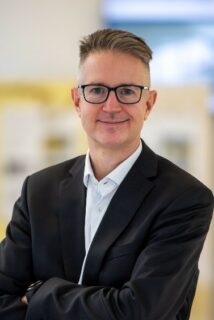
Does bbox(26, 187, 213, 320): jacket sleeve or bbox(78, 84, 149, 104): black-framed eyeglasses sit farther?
bbox(78, 84, 149, 104): black-framed eyeglasses

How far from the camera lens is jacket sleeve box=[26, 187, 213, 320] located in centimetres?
155

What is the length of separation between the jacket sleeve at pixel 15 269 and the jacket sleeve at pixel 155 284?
0.31 feet

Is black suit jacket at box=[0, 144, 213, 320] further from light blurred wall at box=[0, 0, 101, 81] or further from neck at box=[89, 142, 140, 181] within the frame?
light blurred wall at box=[0, 0, 101, 81]

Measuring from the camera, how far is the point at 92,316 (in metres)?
1.56

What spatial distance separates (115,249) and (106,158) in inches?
12.7

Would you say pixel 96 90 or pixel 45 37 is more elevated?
pixel 45 37

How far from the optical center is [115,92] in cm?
168

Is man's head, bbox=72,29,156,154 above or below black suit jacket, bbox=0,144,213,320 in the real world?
above

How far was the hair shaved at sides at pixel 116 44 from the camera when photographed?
1.71 metres

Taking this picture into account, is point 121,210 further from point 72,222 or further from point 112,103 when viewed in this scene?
point 112,103

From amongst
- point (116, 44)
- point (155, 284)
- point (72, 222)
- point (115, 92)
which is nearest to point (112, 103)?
point (115, 92)

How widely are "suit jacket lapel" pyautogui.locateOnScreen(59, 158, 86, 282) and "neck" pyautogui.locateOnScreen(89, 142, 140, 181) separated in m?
0.08

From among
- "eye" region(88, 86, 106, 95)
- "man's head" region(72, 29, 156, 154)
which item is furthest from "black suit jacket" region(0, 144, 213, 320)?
"eye" region(88, 86, 106, 95)

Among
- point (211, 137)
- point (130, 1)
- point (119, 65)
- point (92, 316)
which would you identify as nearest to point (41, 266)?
point (92, 316)
